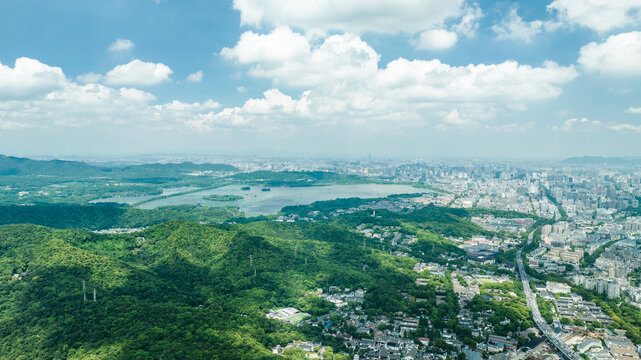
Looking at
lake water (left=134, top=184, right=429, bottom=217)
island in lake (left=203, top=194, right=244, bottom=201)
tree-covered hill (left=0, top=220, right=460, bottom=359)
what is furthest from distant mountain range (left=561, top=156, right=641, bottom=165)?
tree-covered hill (left=0, top=220, right=460, bottom=359)

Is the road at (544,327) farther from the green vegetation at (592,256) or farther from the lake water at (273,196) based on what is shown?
the lake water at (273,196)

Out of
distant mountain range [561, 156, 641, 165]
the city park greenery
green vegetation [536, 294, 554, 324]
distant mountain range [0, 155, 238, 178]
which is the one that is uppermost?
distant mountain range [561, 156, 641, 165]

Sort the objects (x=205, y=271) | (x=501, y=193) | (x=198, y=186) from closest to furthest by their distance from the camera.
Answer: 1. (x=205, y=271)
2. (x=501, y=193)
3. (x=198, y=186)

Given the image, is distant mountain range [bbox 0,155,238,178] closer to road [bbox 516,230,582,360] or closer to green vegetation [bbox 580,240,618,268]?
road [bbox 516,230,582,360]

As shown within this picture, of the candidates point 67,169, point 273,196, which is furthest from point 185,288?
point 67,169

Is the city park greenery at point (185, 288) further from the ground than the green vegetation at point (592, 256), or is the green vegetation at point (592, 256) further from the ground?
the city park greenery at point (185, 288)

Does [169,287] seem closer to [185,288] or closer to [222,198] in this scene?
[185,288]

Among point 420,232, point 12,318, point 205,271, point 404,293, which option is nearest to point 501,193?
point 420,232

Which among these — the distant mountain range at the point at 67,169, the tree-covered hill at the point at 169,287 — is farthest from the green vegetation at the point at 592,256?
the distant mountain range at the point at 67,169

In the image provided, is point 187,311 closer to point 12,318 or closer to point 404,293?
point 12,318
